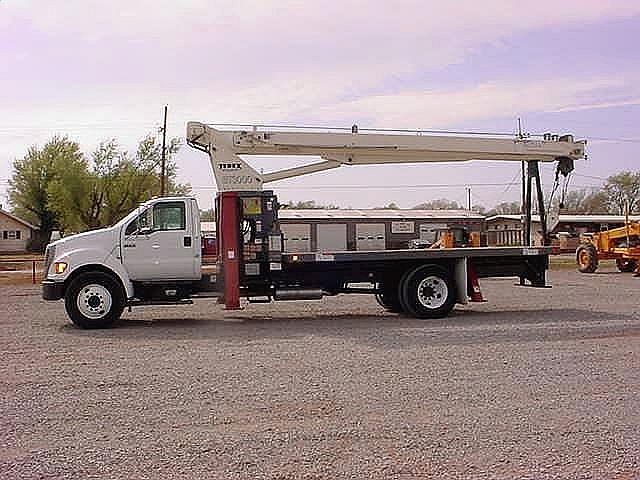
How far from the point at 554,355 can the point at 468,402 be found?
3286 millimetres

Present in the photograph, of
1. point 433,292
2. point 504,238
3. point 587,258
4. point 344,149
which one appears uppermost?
point 344,149

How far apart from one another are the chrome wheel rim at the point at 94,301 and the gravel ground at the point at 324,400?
0.58m

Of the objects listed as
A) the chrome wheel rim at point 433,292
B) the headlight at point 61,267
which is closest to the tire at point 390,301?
the chrome wheel rim at point 433,292

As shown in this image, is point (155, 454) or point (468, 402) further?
point (468, 402)

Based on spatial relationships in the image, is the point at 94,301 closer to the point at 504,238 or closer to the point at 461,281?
the point at 461,281

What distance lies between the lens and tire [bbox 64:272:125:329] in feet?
47.4

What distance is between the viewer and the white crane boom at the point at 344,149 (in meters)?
15.9

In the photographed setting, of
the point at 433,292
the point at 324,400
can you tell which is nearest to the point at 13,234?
the point at 433,292

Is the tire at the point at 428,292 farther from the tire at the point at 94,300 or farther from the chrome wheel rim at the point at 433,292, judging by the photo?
the tire at the point at 94,300

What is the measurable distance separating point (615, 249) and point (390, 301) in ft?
59.4

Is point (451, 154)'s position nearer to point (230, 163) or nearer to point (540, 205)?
point (540, 205)

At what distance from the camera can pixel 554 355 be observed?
10.9 m

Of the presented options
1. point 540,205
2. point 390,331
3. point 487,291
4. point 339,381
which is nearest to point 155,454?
point 339,381

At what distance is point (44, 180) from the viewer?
65375mm
